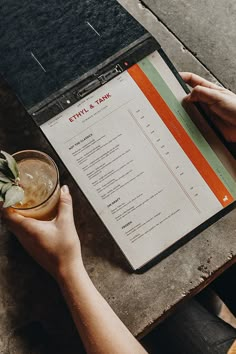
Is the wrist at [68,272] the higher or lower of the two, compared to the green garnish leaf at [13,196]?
lower

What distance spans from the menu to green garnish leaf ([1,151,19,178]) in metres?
0.11

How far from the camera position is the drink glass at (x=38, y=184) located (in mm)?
957

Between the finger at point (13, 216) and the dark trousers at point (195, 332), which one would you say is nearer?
the finger at point (13, 216)

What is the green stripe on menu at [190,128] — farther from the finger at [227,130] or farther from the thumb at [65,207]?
the thumb at [65,207]

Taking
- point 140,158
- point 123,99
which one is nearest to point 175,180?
point 140,158

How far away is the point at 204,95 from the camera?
105 cm

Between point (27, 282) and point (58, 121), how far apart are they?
0.36 m

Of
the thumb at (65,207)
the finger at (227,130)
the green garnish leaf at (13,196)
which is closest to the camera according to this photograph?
the green garnish leaf at (13,196)

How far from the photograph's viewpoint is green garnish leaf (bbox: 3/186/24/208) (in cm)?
88

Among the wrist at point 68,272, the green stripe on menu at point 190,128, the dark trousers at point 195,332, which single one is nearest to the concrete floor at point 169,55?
the wrist at point 68,272

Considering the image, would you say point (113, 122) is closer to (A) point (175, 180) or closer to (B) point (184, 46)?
(A) point (175, 180)

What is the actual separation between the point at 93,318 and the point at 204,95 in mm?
549

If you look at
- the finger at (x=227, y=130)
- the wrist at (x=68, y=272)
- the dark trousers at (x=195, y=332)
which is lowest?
the dark trousers at (x=195, y=332)

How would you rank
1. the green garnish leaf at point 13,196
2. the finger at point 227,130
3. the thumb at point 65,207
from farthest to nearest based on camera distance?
the finger at point 227,130 < the thumb at point 65,207 < the green garnish leaf at point 13,196
